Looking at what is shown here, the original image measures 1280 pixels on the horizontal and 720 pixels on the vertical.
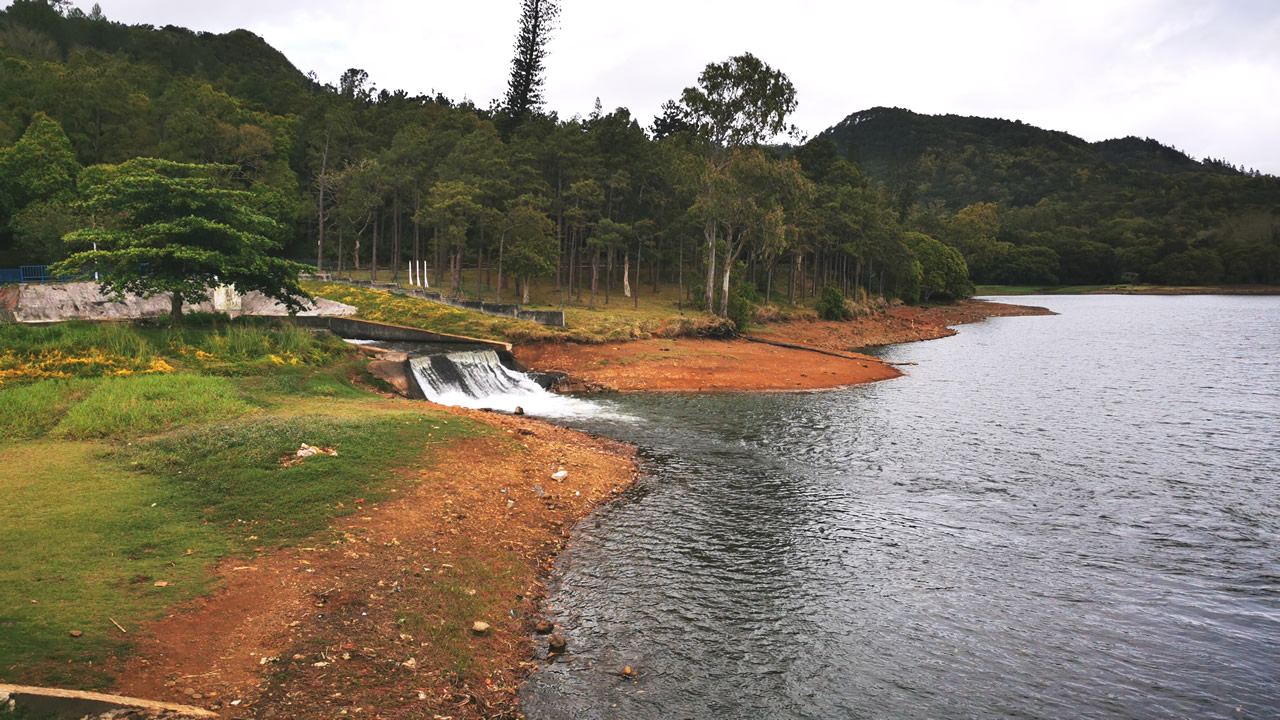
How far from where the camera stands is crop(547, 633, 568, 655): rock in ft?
32.7

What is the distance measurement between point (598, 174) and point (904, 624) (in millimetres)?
51931

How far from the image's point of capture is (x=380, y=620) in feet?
31.4

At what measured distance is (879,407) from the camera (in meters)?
30.5

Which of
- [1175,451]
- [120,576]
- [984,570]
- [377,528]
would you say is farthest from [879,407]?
[120,576]

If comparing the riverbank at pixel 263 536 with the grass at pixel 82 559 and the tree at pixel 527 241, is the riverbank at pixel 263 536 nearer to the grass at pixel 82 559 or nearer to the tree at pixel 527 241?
the grass at pixel 82 559

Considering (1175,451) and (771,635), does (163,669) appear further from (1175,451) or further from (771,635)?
(1175,451)

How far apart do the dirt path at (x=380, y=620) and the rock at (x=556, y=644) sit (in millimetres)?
242

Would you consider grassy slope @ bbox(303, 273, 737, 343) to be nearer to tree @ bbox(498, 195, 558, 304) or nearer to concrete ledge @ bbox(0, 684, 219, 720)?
tree @ bbox(498, 195, 558, 304)

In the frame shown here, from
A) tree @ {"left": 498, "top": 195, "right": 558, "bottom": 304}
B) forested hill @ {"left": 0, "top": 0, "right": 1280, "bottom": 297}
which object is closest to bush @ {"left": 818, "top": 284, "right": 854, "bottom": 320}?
forested hill @ {"left": 0, "top": 0, "right": 1280, "bottom": 297}

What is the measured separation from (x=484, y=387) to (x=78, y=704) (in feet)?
80.1

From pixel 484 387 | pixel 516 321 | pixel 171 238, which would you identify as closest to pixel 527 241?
pixel 516 321

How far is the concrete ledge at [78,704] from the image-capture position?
6379 mm

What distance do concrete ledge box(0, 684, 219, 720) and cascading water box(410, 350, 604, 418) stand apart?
65.7 ft

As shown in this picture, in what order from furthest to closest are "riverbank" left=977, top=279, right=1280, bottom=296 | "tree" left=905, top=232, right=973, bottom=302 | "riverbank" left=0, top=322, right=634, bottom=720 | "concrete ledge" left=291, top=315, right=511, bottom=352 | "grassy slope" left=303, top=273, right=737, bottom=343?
1. "riverbank" left=977, top=279, right=1280, bottom=296
2. "tree" left=905, top=232, right=973, bottom=302
3. "grassy slope" left=303, top=273, right=737, bottom=343
4. "concrete ledge" left=291, top=315, right=511, bottom=352
5. "riverbank" left=0, top=322, right=634, bottom=720
